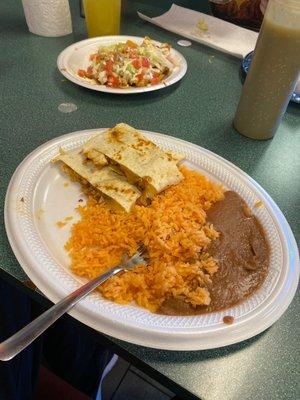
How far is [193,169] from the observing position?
0.94 metres

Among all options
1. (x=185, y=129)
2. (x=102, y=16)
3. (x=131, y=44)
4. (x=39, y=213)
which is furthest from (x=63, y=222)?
(x=102, y=16)

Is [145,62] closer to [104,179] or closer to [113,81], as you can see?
[113,81]

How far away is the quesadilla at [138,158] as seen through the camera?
840mm

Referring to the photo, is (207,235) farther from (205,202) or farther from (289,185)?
(289,185)

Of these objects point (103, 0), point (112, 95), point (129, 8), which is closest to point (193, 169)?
point (112, 95)

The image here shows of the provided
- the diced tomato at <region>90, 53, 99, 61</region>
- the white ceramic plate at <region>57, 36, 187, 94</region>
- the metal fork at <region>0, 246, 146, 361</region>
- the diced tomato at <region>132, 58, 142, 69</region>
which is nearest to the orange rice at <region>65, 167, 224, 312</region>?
the metal fork at <region>0, 246, 146, 361</region>

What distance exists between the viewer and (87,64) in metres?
1.34

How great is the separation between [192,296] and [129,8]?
1.67 meters

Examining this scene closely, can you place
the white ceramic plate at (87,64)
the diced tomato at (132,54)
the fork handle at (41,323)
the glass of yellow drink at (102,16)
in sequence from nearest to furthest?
the fork handle at (41,323)
the white ceramic plate at (87,64)
the diced tomato at (132,54)
the glass of yellow drink at (102,16)

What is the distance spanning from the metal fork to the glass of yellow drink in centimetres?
115

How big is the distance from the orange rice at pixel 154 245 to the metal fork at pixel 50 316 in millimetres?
16

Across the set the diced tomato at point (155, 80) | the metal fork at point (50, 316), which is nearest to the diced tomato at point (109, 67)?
the diced tomato at point (155, 80)

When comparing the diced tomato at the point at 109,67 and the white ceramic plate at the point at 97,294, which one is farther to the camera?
the diced tomato at the point at 109,67

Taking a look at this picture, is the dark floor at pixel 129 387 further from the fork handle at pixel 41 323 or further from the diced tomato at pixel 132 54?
the diced tomato at pixel 132 54
